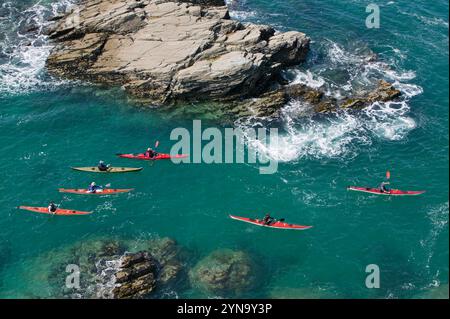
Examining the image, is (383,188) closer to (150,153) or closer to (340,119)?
(340,119)

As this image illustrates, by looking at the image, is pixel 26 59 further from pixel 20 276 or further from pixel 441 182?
pixel 441 182

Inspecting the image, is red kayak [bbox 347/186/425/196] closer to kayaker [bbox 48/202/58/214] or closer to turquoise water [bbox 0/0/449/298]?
turquoise water [bbox 0/0/449/298]

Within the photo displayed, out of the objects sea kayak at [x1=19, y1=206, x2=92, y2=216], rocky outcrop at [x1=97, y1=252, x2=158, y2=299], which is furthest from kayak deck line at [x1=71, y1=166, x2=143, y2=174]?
rocky outcrop at [x1=97, y1=252, x2=158, y2=299]

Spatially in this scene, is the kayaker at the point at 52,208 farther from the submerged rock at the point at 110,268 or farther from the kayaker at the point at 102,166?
the kayaker at the point at 102,166

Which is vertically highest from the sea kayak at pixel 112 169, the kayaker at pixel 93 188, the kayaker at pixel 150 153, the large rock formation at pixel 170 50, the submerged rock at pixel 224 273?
the large rock formation at pixel 170 50

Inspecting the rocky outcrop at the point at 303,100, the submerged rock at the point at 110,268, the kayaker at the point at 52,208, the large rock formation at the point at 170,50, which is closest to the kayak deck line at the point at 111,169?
the kayaker at the point at 52,208

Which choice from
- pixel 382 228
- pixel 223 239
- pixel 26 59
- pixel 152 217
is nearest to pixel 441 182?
pixel 382 228
